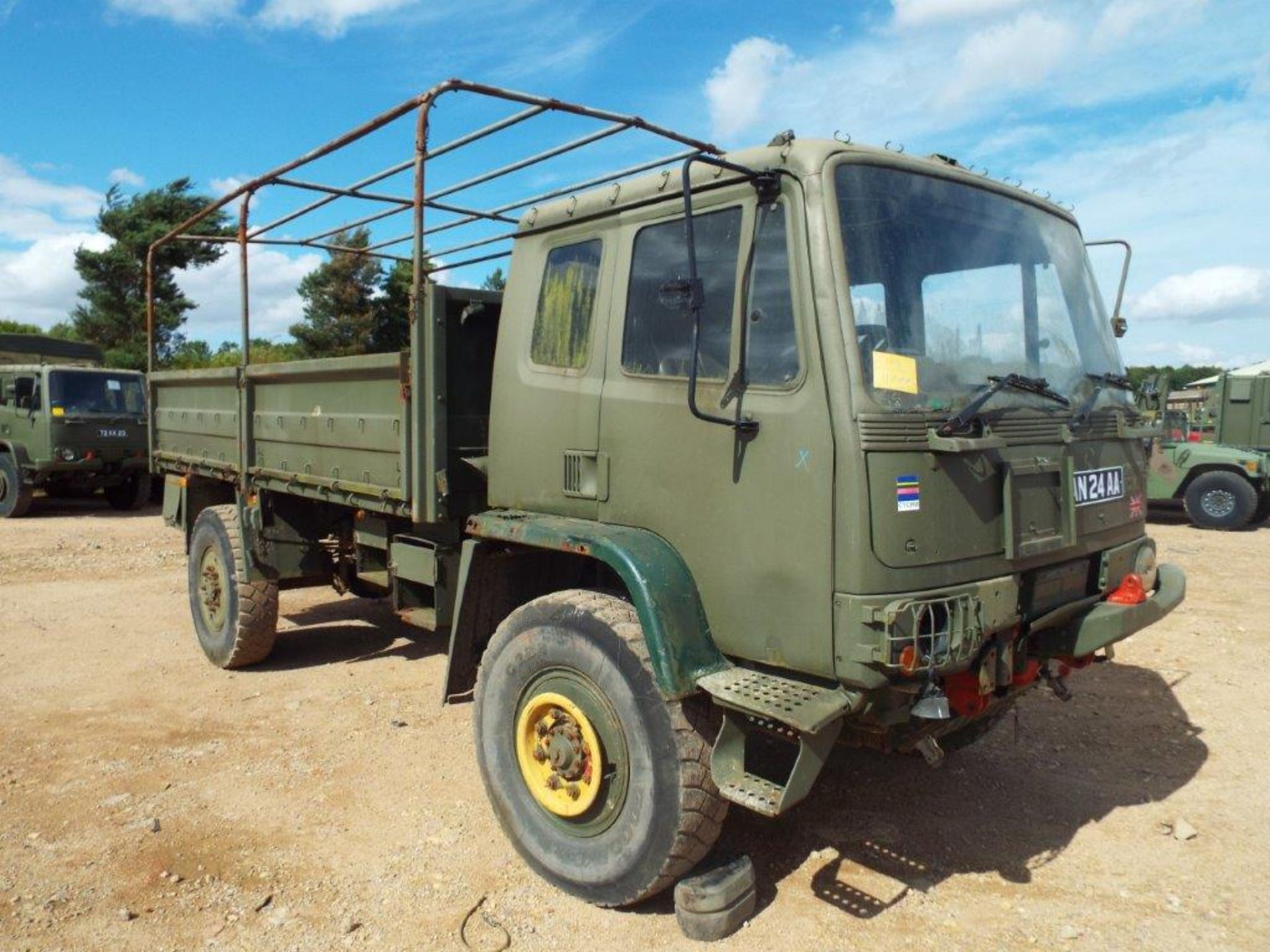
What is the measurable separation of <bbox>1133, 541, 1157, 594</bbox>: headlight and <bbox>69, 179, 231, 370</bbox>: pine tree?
1065 inches

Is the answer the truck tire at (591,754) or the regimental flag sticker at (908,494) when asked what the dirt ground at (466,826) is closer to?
the truck tire at (591,754)

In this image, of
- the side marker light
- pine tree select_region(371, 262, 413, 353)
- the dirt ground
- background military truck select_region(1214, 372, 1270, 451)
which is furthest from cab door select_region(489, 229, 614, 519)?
pine tree select_region(371, 262, 413, 353)

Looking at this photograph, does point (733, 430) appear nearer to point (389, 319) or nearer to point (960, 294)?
point (960, 294)

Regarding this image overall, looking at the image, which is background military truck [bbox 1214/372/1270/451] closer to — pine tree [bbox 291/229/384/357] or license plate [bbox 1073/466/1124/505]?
license plate [bbox 1073/466/1124/505]

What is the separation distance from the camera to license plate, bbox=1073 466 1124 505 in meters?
3.34

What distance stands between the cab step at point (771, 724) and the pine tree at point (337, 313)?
21.6m

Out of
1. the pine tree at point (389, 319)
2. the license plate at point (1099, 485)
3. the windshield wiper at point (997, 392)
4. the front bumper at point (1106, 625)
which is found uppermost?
the pine tree at point (389, 319)

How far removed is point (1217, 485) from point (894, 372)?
489 inches

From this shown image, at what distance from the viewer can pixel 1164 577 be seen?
403cm

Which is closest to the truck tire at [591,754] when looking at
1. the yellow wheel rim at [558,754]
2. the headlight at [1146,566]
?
the yellow wheel rim at [558,754]

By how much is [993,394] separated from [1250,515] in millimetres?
12123

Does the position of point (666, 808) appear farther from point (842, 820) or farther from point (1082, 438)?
point (1082, 438)

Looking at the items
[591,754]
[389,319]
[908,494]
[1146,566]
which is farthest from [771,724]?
[389,319]

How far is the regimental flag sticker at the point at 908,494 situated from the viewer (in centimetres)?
278
